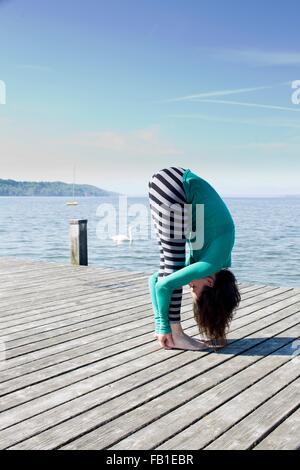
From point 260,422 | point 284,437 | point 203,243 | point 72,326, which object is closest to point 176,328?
point 203,243

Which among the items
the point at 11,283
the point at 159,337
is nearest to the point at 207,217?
the point at 159,337

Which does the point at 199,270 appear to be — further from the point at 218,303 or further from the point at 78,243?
the point at 78,243

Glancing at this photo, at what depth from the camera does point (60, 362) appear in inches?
143

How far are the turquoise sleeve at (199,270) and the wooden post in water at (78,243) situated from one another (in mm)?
4745

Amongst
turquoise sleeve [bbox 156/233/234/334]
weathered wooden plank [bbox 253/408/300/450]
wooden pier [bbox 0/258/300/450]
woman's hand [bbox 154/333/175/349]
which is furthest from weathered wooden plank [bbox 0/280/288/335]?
weathered wooden plank [bbox 253/408/300/450]

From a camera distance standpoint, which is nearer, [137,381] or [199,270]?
[137,381]

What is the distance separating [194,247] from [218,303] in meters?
0.40

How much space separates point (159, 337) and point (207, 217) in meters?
0.88

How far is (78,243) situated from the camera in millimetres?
8344

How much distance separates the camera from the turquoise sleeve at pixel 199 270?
3633 millimetres

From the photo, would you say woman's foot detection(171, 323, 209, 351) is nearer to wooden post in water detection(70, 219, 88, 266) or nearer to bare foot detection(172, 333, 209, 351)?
bare foot detection(172, 333, 209, 351)

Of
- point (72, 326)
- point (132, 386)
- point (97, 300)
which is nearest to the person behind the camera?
point (132, 386)

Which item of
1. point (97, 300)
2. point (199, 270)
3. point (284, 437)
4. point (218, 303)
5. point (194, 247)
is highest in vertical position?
point (194, 247)
